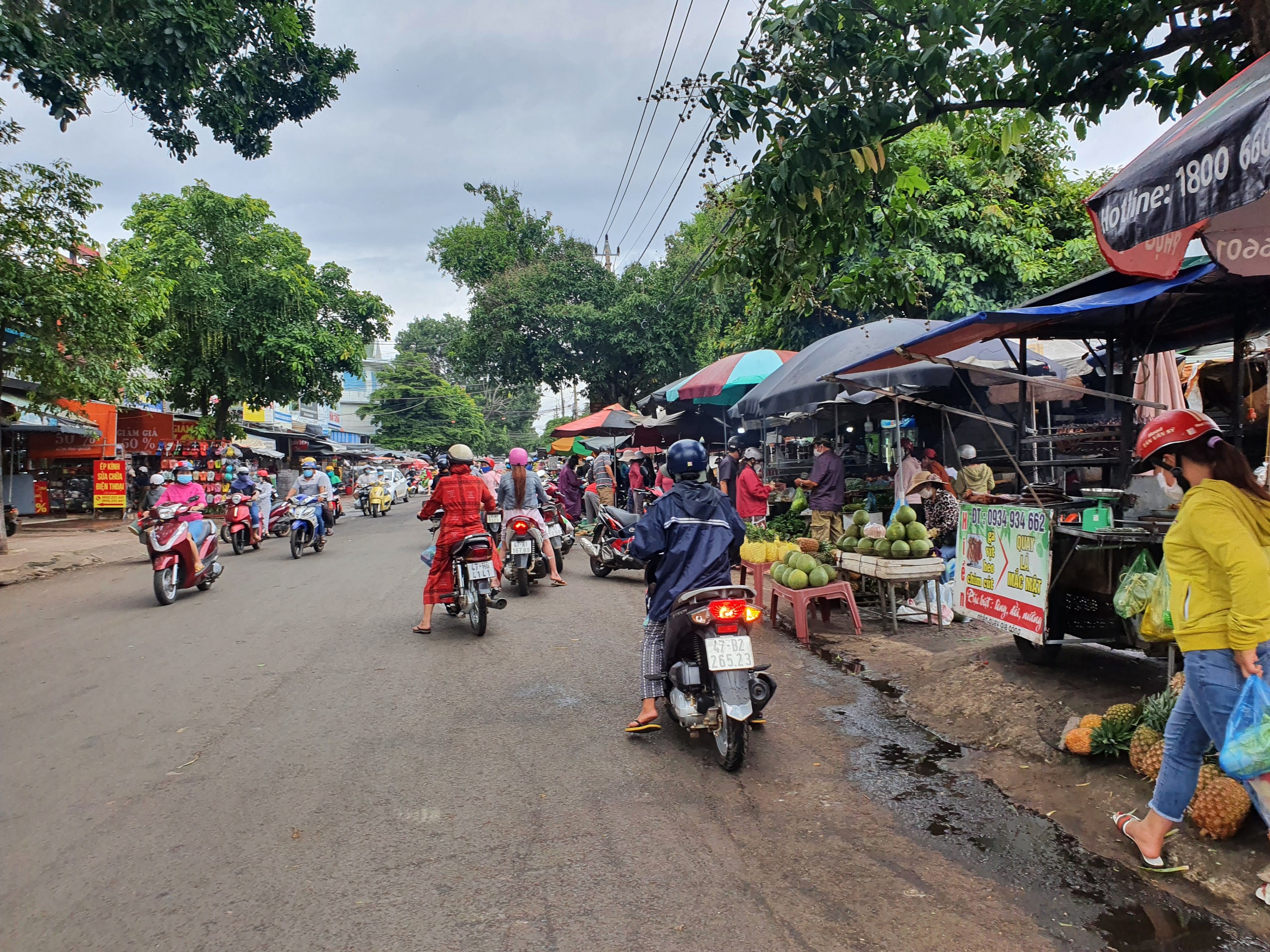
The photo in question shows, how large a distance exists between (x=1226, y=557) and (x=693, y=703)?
2.64 meters

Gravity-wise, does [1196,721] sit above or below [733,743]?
above

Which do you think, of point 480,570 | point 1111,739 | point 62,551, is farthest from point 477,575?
point 62,551

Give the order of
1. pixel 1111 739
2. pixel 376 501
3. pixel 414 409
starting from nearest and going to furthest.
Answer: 1. pixel 1111 739
2. pixel 376 501
3. pixel 414 409

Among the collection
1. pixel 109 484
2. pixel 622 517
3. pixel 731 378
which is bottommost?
pixel 622 517

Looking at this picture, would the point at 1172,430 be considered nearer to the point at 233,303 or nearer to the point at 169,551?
the point at 169,551

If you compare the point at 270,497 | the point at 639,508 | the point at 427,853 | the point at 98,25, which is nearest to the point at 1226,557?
the point at 427,853

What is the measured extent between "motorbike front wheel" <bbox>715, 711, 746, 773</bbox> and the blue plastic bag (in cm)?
206

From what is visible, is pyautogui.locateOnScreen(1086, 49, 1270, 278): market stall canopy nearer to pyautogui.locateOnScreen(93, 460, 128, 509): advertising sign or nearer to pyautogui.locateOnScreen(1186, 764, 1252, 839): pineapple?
pyautogui.locateOnScreen(1186, 764, 1252, 839): pineapple

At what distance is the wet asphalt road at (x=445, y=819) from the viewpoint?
283 centimetres

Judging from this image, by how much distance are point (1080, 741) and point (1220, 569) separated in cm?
166

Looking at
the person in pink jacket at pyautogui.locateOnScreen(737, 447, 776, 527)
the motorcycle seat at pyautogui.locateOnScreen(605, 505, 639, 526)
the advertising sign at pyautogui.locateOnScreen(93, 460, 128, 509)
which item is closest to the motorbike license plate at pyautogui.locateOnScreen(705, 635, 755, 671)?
the motorcycle seat at pyautogui.locateOnScreen(605, 505, 639, 526)

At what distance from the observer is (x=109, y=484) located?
21812mm

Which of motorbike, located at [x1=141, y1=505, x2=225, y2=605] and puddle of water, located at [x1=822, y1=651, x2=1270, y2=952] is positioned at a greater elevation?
motorbike, located at [x1=141, y1=505, x2=225, y2=605]

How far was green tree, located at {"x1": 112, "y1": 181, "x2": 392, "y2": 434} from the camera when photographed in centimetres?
2119
